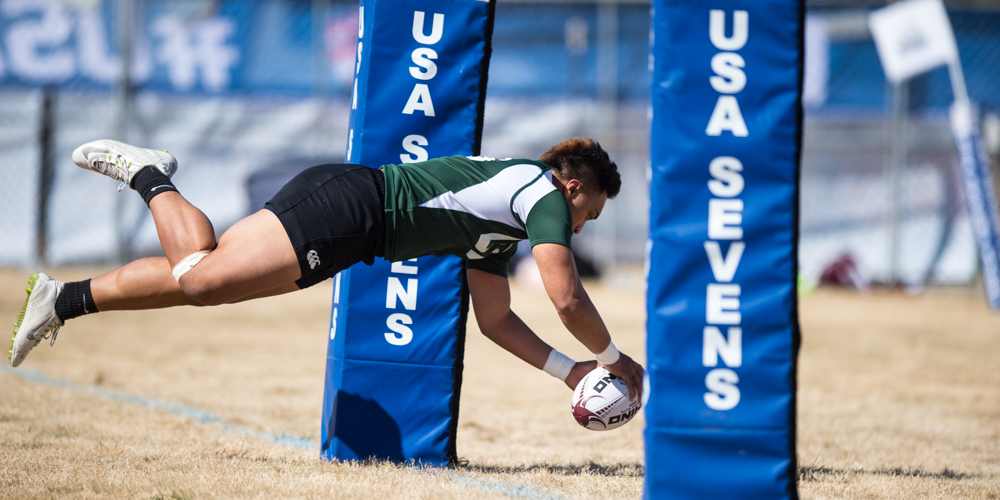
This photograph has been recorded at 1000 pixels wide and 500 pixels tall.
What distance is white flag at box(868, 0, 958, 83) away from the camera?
12.4m

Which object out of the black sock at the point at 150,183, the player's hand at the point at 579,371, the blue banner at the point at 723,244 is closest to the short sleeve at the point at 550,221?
the blue banner at the point at 723,244

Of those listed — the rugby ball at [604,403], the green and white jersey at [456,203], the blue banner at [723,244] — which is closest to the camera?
the blue banner at [723,244]

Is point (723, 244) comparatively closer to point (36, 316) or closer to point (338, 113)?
point (36, 316)

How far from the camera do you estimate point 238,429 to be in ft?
15.4

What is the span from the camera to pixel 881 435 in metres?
5.23

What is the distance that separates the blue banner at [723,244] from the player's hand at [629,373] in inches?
32.0

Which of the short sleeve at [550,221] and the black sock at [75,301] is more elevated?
the short sleeve at [550,221]

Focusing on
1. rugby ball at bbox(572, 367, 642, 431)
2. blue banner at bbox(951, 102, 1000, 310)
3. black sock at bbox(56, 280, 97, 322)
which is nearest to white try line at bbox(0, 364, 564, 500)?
rugby ball at bbox(572, 367, 642, 431)

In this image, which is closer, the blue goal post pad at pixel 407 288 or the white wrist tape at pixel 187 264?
the white wrist tape at pixel 187 264

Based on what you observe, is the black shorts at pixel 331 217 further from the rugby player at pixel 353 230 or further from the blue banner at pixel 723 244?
the blue banner at pixel 723 244

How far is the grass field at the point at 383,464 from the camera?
3424mm

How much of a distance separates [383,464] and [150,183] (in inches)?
63.7

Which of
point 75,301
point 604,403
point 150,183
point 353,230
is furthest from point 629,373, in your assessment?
point 75,301

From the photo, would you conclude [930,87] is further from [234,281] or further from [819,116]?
[234,281]
